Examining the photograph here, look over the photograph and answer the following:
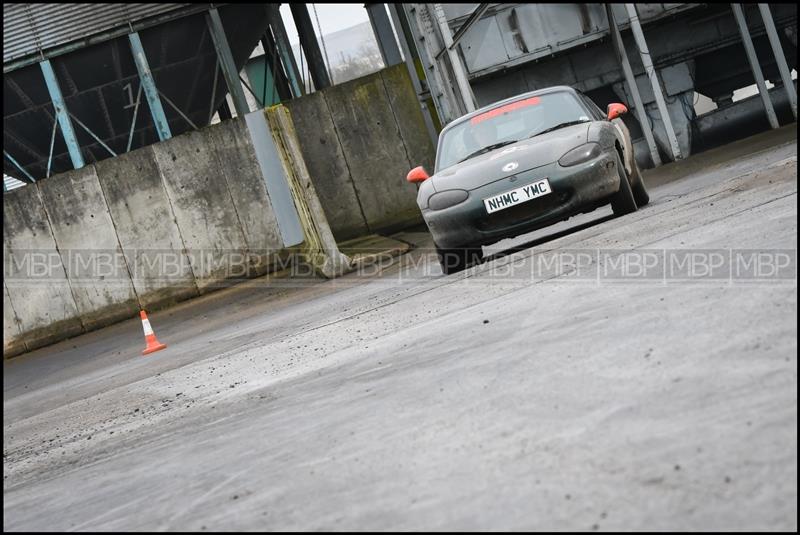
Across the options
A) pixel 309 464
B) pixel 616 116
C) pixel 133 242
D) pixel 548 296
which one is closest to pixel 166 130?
pixel 133 242

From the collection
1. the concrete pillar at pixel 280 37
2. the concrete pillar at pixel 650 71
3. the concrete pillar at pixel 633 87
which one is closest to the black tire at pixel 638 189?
the concrete pillar at pixel 650 71

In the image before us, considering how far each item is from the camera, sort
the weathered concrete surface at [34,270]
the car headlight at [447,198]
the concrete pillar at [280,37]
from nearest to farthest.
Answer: the car headlight at [447,198] < the weathered concrete surface at [34,270] < the concrete pillar at [280,37]

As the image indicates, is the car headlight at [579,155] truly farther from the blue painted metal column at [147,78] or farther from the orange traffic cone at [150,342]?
the blue painted metal column at [147,78]

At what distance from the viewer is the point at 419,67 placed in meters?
21.8

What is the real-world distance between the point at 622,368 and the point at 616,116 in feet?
23.7

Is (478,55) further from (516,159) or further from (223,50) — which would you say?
(516,159)

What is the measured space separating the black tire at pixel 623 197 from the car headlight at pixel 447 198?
148cm

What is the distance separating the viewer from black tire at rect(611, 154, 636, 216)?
10.4 metres

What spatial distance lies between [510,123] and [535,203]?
1481mm

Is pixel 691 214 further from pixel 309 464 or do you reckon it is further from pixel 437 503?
pixel 437 503

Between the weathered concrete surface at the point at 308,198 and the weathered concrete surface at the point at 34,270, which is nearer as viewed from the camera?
the weathered concrete surface at the point at 308,198

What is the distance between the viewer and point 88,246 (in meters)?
19.2

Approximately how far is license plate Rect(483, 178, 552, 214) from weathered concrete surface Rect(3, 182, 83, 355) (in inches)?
445

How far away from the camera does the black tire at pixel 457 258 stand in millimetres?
10844
